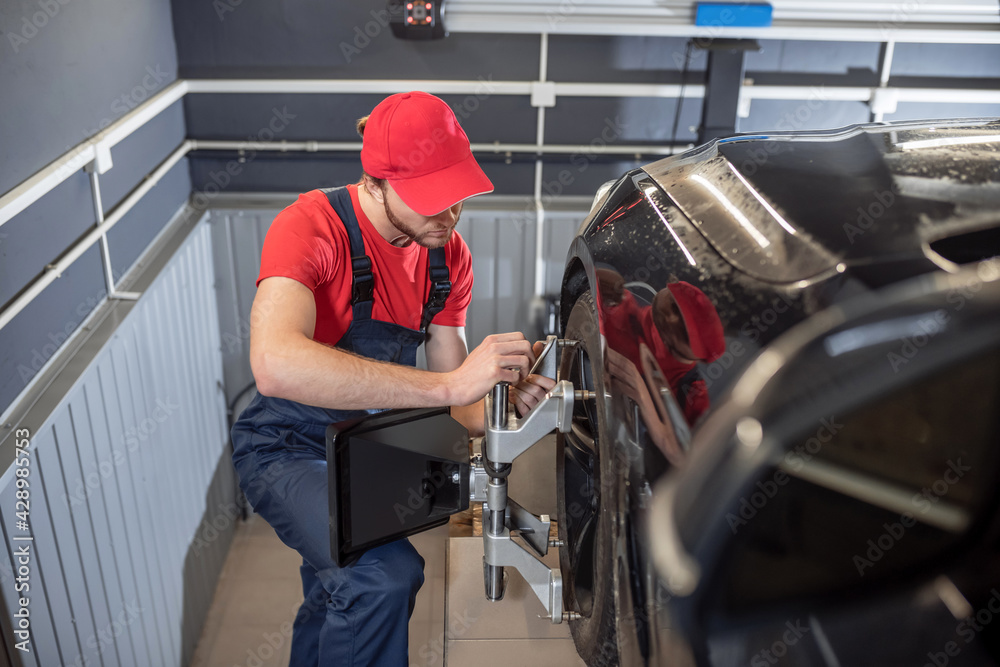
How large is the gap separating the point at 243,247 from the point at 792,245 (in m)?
3.27

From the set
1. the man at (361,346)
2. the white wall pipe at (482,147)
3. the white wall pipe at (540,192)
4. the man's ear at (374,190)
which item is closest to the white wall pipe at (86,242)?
the white wall pipe at (482,147)

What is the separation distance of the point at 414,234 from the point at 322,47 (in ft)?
6.71

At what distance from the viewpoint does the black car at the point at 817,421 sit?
782mm

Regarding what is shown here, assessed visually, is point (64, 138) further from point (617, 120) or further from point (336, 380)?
point (617, 120)

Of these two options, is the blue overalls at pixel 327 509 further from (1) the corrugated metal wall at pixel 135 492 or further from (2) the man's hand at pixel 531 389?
(1) the corrugated metal wall at pixel 135 492

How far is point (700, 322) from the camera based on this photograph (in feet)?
2.91

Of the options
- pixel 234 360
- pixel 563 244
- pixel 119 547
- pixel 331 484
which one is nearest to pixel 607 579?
pixel 331 484

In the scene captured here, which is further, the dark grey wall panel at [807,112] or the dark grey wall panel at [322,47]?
the dark grey wall panel at [807,112]

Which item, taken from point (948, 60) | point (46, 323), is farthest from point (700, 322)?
point (948, 60)

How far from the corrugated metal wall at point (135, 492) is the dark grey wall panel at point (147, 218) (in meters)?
0.13

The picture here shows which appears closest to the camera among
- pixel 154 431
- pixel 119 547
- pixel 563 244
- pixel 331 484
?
pixel 331 484

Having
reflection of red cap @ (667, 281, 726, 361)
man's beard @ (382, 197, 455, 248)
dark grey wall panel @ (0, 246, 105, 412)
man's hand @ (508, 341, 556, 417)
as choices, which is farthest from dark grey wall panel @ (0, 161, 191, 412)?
reflection of red cap @ (667, 281, 726, 361)

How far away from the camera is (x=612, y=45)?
3.62 metres

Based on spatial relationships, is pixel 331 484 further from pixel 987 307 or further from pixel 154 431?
pixel 154 431
